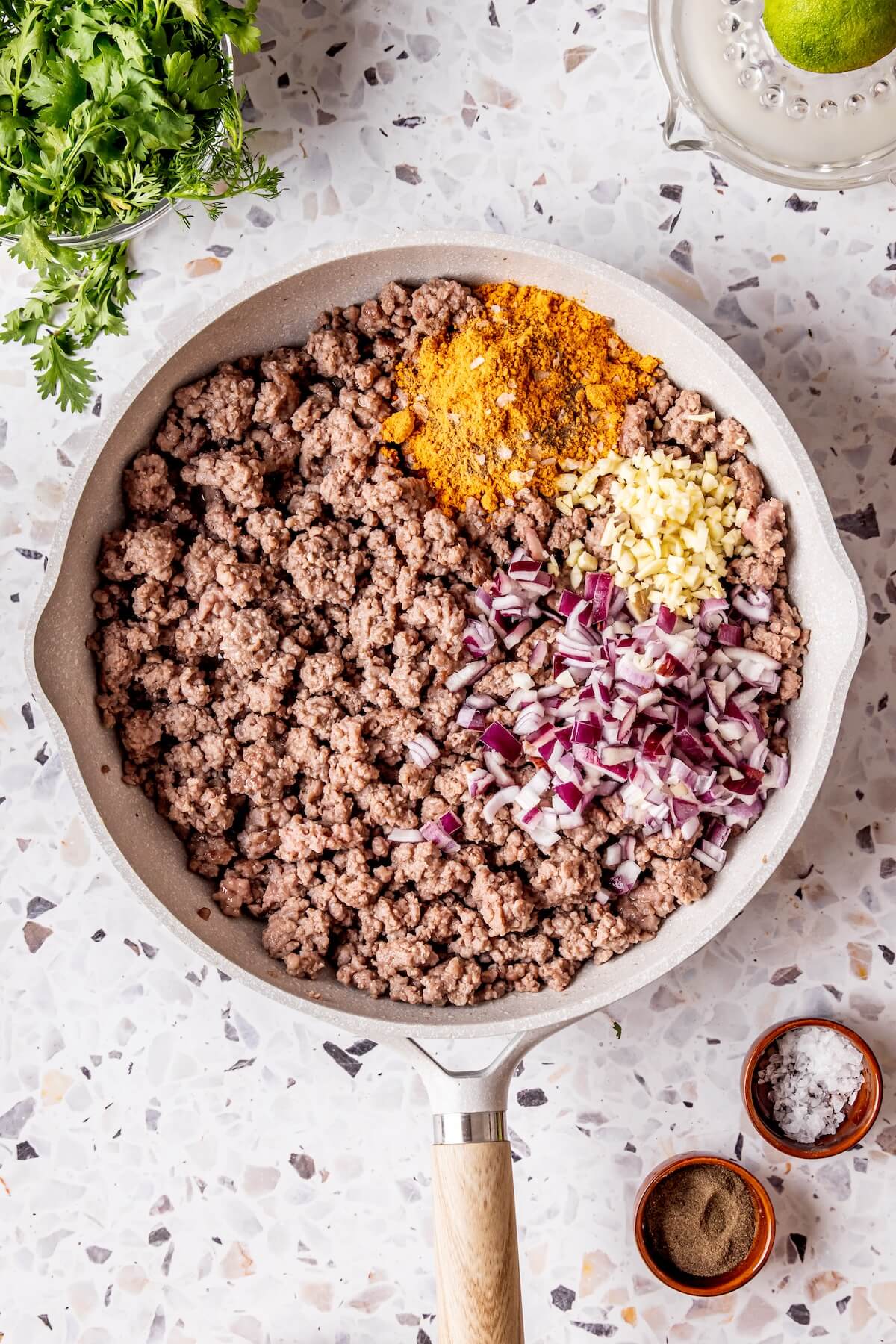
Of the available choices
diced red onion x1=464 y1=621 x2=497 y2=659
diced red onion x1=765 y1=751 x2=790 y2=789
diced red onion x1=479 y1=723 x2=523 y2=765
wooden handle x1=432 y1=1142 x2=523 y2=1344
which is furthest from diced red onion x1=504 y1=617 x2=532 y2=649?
wooden handle x1=432 y1=1142 x2=523 y2=1344

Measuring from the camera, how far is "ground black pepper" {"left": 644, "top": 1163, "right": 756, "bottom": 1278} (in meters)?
1.85

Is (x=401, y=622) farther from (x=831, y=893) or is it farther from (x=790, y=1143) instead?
(x=790, y=1143)

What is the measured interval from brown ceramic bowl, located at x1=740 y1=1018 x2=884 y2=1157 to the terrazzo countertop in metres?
0.08

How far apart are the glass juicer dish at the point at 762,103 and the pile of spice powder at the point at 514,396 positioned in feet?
1.35

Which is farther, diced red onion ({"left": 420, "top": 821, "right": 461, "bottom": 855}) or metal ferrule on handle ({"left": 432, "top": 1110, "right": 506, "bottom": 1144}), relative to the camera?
diced red onion ({"left": 420, "top": 821, "right": 461, "bottom": 855})

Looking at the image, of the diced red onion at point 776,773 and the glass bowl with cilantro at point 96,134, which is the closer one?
the glass bowl with cilantro at point 96,134

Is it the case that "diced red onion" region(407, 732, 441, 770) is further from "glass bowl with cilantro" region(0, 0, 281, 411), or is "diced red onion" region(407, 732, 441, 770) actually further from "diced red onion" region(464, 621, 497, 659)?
"glass bowl with cilantro" region(0, 0, 281, 411)

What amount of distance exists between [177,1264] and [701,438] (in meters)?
1.62

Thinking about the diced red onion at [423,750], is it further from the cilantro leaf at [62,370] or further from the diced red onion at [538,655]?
the cilantro leaf at [62,370]

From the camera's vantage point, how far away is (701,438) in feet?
5.95

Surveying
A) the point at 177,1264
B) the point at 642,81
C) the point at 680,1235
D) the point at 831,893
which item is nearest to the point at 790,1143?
the point at 680,1235

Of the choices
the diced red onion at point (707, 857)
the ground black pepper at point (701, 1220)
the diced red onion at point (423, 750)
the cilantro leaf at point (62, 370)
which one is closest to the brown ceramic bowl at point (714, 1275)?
the ground black pepper at point (701, 1220)

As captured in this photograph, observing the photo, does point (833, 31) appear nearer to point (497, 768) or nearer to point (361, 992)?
point (497, 768)

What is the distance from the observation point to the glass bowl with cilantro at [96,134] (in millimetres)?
1610
